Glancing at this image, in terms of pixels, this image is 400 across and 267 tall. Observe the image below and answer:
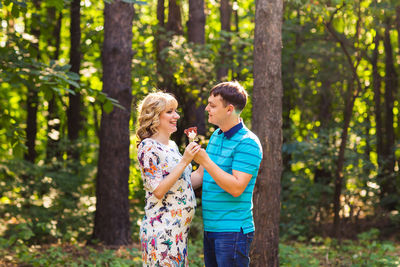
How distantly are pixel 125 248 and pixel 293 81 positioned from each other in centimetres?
760

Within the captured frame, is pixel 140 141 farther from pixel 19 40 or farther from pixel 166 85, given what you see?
pixel 166 85

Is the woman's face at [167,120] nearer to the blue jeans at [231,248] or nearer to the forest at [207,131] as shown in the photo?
the blue jeans at [231,248]

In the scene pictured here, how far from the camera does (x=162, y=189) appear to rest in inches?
138

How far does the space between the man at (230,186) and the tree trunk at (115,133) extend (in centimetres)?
541

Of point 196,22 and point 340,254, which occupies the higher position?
point 196,22

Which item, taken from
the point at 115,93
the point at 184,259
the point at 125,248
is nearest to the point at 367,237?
the point at 125,248

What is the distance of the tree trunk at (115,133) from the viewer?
8.80m

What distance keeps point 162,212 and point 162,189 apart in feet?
0.81

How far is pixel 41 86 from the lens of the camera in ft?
18.6

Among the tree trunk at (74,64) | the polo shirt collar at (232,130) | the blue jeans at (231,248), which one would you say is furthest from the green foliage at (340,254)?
the tree trunk at (74,64)

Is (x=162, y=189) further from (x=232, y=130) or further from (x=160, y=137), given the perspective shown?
(x=232, y=130)

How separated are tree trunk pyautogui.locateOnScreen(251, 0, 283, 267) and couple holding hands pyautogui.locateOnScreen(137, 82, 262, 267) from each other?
9.46 ft

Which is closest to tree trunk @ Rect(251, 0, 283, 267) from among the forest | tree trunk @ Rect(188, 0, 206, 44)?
the forest

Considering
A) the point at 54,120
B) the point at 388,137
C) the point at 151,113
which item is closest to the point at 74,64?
the point at 54,120
